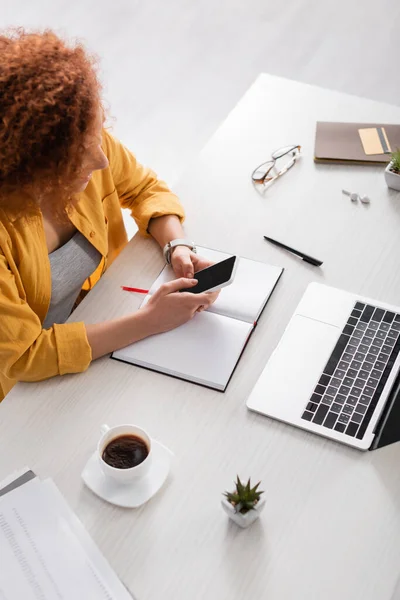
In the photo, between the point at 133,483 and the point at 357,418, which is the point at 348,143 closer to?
the point at 357,418

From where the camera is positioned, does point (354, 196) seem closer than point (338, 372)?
No

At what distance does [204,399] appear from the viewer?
1271mm

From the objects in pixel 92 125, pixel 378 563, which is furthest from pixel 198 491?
pixel 92 125

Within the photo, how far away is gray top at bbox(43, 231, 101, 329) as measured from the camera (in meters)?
1.52

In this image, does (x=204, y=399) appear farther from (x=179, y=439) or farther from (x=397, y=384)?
(x=397, y=384)

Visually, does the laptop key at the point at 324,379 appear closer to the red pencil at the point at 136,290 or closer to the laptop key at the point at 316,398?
the laptop key at the point at 316,398

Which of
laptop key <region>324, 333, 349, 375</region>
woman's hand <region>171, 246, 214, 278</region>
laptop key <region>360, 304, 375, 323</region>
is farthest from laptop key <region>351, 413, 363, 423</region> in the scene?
woman's hand <region>171, 246, 214, 278</region>

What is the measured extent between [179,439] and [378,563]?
380mm

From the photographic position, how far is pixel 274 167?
1729 millimetres

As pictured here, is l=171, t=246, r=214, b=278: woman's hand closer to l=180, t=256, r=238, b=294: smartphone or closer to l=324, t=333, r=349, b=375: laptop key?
l=180, t=256, r=238, b=294: smartphone

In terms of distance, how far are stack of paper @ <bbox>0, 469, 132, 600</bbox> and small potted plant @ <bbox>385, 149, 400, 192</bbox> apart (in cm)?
102

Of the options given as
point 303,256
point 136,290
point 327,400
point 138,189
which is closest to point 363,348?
point 327,400

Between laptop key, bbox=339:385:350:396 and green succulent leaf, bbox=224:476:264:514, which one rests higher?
green succulent leaf, bbox=224:476:264:514

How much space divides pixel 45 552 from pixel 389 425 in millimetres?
592
